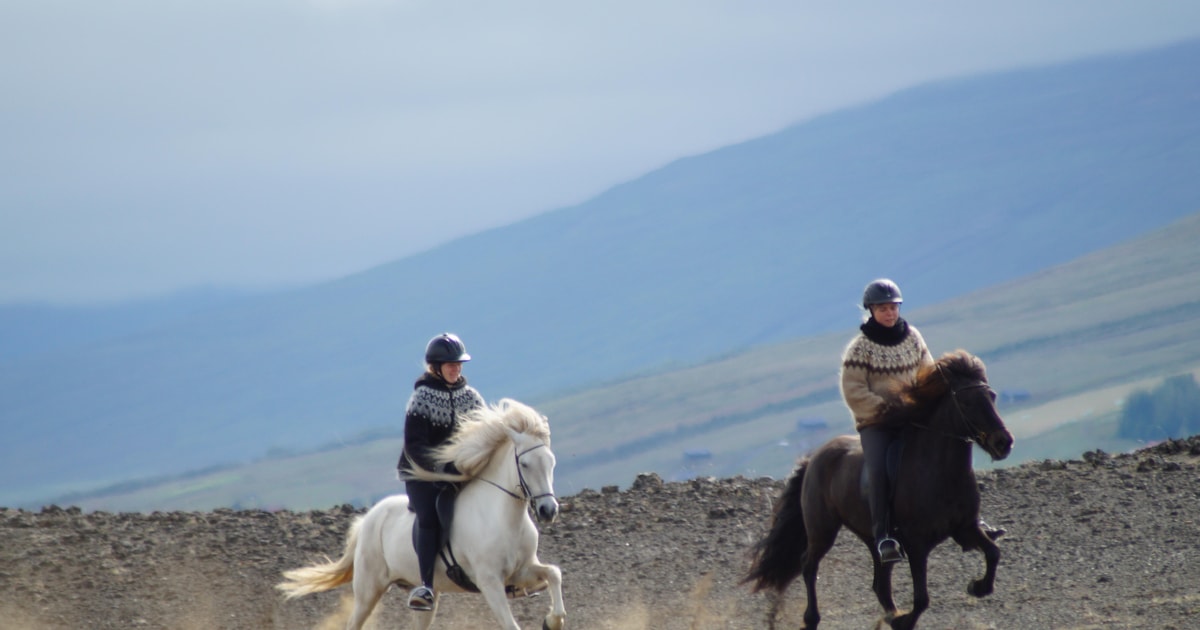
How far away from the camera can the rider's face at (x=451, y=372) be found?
10188 mm

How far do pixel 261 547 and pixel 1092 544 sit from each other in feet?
27.6

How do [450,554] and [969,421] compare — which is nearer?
[969,421]

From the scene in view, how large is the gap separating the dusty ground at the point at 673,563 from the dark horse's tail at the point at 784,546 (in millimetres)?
429

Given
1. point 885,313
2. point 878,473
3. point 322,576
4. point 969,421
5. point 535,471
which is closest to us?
point 535,471

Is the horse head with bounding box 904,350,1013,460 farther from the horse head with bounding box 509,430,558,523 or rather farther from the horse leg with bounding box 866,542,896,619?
the horse head with bounding box 509,430,558,523

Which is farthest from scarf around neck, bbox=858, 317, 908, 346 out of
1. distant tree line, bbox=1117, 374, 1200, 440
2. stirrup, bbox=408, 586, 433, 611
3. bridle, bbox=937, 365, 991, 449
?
distant tree line, bbox=1117, 374, 1200, 440

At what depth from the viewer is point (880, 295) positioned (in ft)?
34.3

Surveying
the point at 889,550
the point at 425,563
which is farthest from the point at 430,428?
the point at 889,550

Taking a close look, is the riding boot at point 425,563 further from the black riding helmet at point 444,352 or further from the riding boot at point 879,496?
the riding boot at point 879,496

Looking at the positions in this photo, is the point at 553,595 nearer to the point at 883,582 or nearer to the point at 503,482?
the point at 503,482

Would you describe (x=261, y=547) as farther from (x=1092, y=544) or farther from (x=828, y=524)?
(x=1092, y=544)

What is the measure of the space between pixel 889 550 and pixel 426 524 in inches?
128

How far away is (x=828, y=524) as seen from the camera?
11.0 m

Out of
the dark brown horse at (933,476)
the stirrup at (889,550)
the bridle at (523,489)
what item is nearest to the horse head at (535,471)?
the bridle at (523,489)
